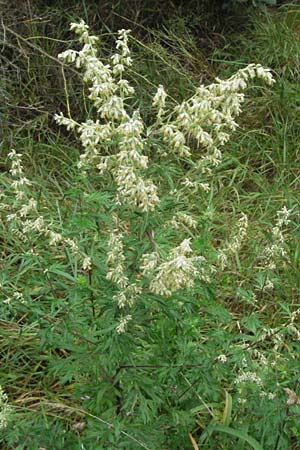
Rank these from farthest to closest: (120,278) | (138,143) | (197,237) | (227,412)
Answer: (197,237) < (227,412) < (120,278) < (138,143)

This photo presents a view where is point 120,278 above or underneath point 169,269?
underneath

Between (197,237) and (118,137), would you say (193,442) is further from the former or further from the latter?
(118,137)

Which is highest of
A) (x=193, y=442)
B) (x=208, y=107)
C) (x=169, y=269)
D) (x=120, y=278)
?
(x=208, y=107)

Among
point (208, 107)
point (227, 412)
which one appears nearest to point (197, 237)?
point (227, 412)

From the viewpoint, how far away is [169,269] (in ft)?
6.11

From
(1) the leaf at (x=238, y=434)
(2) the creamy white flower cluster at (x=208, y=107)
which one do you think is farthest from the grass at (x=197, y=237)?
(2) the creamy white flower cluster at (x=208, y=107)

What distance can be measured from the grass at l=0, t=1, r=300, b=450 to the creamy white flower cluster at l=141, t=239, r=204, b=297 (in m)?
0.22

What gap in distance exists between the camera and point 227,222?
3799mm

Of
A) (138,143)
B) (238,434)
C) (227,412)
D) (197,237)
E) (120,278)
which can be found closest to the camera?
(138,143)

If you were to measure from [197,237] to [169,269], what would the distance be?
963 mm

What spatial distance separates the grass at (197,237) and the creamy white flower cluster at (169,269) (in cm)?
22

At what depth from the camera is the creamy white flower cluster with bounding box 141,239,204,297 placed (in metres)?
1.86

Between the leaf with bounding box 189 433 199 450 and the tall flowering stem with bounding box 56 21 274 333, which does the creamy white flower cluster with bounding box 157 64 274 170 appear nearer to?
the tall flowering stem with bounding box 56 21 274 333

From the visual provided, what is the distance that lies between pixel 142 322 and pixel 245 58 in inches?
121
